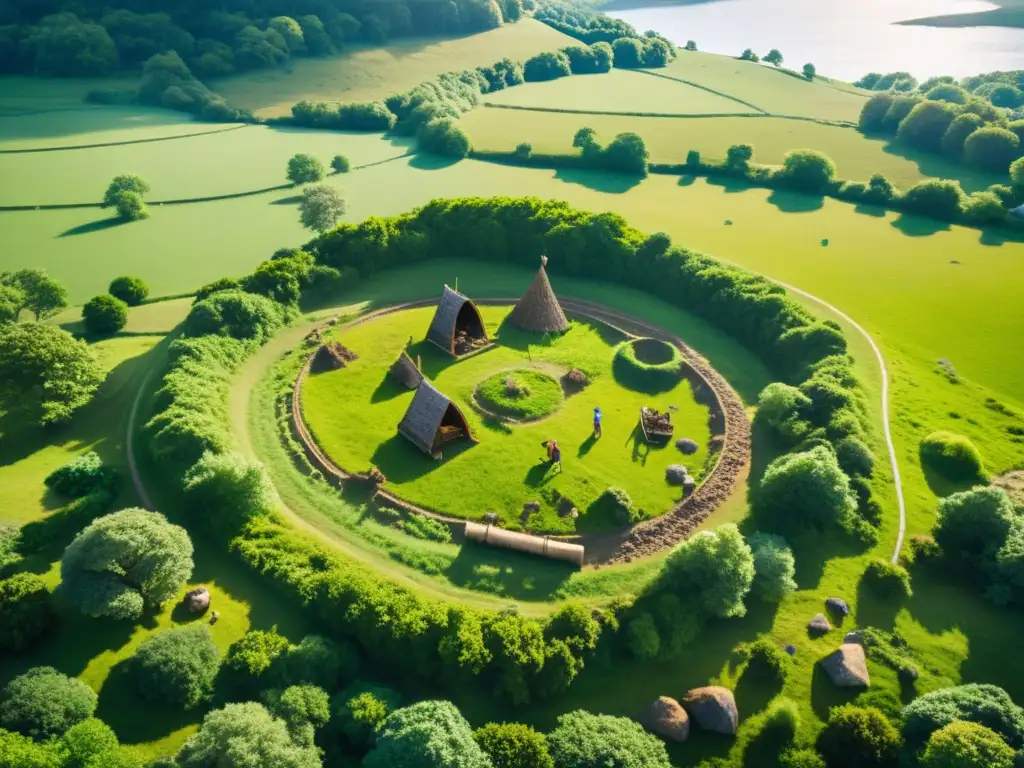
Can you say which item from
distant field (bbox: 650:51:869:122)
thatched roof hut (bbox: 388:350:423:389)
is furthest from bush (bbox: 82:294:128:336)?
distant field (bbox: 650:51:869:122)

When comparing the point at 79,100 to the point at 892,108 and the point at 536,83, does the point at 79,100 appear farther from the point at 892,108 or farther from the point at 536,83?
the point at 892,108

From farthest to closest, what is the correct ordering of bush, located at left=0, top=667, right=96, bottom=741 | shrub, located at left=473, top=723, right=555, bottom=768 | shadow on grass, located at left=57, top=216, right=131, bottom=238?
1. shadow on grass, located at left=57, top=216, right=131, bottom=238
2. bush, located at left=0, top=667, right=96, bottom=741
3. shrub, located at left=473, top=723, right=555, bottom=768

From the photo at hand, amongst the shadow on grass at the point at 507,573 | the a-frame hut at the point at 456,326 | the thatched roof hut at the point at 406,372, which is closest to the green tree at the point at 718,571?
the shadow on grass at the point at 507,573

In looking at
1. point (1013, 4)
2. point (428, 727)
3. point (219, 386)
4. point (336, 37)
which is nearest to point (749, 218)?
point (219, 386)

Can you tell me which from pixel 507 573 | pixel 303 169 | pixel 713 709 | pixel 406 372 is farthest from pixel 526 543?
pixel 303 169

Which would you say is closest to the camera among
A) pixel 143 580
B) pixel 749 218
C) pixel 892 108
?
pixel 143 580

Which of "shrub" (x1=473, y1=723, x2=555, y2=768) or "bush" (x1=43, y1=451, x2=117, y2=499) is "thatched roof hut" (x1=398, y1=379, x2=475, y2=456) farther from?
"shrub" (x1=473, y1=723, x2=555, y2=768)

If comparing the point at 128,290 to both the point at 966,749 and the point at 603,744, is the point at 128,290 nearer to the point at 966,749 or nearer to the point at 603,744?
the point at 603,744
